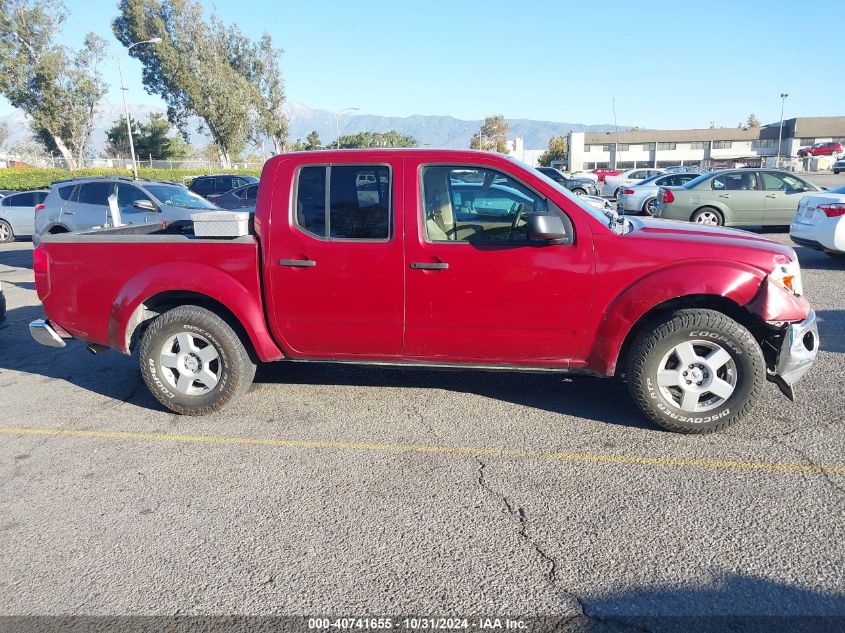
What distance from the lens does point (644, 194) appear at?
774 inches

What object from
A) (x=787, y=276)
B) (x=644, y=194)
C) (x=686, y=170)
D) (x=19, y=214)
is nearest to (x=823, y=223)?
(x=787, y=276)

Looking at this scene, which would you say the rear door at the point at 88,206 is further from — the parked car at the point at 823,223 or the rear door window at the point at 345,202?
the parked car at the point at 823,223

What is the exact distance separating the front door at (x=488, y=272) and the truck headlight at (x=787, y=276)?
46.8 inches

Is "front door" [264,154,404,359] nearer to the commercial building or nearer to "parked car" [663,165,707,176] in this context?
"parked car" [663,165,707,176]

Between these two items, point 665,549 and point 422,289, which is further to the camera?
point 422,289

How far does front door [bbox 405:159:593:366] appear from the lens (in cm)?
431

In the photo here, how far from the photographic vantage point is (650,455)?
4.07 m

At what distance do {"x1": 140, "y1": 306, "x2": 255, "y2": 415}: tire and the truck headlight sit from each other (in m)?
3.72

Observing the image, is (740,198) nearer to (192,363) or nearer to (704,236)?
(704,236)

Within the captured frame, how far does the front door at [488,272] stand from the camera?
4.31 meters

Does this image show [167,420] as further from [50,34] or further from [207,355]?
[50,34]

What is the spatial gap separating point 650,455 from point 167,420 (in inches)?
135

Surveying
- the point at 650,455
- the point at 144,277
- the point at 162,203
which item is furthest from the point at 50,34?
the point at 650,455

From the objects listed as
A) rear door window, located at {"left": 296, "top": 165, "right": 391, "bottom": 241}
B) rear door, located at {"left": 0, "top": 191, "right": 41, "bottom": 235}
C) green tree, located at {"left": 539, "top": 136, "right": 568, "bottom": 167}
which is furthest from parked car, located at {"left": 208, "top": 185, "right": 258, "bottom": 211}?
green tree, located at {"left": 539, "top": 136, "right": 568, "bottom": 167}
